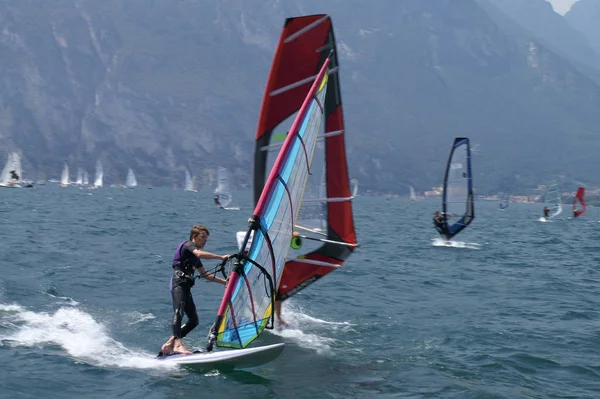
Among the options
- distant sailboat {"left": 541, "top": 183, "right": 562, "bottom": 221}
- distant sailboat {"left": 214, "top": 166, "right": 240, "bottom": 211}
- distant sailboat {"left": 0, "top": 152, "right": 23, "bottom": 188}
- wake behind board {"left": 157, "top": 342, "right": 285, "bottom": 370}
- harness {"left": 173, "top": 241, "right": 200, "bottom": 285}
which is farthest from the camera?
distant sailboat {"left": 0, "top": 152, "right": 23, "bottom": 188}

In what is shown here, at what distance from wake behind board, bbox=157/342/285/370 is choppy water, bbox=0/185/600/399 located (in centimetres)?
18

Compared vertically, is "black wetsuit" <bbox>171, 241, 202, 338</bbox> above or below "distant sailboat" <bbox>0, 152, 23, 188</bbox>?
below

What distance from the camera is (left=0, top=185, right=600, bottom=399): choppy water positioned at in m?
11.5

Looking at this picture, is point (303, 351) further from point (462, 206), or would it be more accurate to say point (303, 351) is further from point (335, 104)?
point (462, 206)

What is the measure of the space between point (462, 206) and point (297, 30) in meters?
26.0

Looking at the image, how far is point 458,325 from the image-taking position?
16.4m

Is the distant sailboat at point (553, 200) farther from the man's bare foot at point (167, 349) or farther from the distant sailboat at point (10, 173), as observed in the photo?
the man's bare foot at point (167, 349)

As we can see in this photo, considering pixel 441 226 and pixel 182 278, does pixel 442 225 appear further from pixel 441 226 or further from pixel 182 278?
pixel 182 278

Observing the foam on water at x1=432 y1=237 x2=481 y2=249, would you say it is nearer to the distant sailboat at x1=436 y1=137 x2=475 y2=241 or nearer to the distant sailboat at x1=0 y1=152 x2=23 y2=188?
the distant sailboat at x1=436 y1=137 x2=475 y2=241

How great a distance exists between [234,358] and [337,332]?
13.2 feet

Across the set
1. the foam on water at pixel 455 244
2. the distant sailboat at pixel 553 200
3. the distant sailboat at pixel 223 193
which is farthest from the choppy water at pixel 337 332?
the distant sailboat at pixel 553 200

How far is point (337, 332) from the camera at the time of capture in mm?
15336

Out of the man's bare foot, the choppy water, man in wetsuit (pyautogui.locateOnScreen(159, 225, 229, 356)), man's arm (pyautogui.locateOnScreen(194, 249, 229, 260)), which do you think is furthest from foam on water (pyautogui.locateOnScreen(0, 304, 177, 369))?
man's arm (pyautogui.locateOnScreen(194, 249, 229, 260))

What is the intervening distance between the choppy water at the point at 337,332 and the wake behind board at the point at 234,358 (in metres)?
0.18
